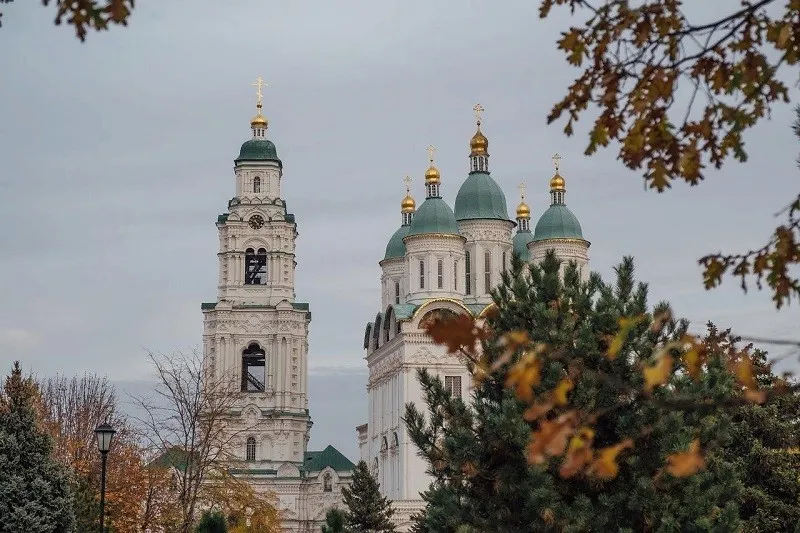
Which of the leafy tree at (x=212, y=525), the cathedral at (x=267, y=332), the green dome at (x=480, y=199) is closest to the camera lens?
the leafy tree at (x=212, y=525)

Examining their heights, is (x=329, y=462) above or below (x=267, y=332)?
below

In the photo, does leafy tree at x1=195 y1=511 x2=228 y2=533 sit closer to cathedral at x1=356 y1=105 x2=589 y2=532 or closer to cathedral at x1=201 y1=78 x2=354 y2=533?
cathedral at x1=356 y1=105 x2=589 y2=532

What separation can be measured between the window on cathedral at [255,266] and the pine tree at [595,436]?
2724 inches

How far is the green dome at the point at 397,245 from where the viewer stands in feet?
282

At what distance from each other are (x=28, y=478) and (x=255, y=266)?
211 feet

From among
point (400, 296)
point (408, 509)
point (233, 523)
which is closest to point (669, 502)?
point (233, 523)

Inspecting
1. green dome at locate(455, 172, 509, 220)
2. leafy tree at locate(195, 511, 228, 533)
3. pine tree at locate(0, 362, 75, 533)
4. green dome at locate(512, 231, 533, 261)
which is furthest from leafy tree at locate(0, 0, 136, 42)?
green dome at locate(512, 231, 533, 261)

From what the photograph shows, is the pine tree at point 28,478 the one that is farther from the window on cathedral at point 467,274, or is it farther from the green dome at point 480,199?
the green dome at point 480,199

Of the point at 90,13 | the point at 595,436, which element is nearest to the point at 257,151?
the point at 595,436

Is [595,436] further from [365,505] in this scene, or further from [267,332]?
[267,332]

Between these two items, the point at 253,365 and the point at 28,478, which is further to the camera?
the point at 253,365

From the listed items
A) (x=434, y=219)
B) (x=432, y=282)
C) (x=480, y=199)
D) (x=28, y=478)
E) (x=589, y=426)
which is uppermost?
(x=480, y=199)

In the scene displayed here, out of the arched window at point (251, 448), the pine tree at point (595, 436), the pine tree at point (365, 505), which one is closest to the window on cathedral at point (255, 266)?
the arched window at point (251, 448)

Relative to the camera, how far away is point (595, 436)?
76.7 ft
